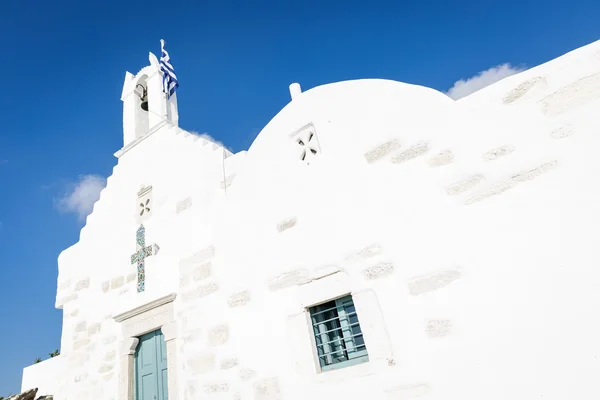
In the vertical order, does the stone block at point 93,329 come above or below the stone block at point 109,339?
above

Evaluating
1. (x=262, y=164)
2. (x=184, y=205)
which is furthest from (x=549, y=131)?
(x=184, y=205)

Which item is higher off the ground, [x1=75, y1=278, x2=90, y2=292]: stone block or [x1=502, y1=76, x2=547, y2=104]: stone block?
[x1=75, y1=278, x2=90, y2=292]: stone block

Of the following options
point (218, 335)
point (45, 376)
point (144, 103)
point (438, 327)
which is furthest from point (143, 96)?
point (438, 327)

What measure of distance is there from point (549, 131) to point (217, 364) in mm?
3478

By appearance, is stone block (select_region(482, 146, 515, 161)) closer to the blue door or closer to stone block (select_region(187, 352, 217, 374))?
stone block (select_region(187, 352, 217, 374))

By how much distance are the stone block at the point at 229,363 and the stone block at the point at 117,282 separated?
2.10 m

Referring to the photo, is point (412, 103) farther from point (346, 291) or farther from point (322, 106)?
point (346, 291)

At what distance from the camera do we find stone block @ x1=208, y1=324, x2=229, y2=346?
3930 mm

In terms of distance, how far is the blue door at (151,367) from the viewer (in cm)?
448

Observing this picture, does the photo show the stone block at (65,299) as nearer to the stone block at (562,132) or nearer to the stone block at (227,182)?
the stone block at (227,182)

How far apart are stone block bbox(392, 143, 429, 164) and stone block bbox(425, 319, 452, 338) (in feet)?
4.44

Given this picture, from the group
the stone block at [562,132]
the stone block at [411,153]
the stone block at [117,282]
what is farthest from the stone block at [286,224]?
the stone block at [117,282]

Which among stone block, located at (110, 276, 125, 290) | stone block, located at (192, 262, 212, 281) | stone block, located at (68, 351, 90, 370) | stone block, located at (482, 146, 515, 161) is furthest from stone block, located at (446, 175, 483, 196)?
stone block, located at (68, 351, 90, 370)

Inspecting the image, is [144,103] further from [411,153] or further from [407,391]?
[407,391]
